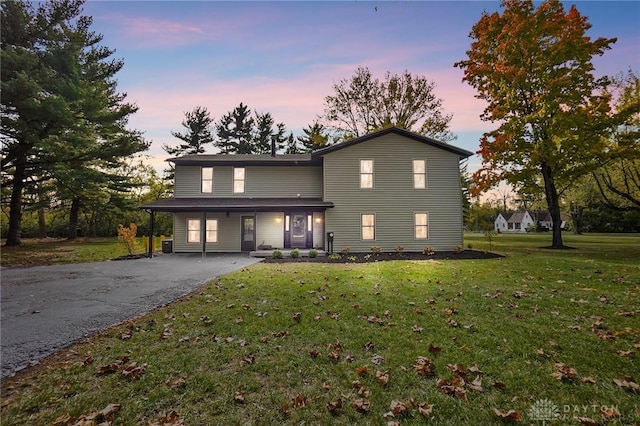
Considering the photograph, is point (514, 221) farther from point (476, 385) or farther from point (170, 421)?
point (170, 421)

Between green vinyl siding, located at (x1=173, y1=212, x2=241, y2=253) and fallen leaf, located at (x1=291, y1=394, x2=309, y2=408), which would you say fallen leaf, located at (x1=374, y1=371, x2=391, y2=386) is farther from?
green vinyl siding, located at (x1=173, y1=212, x2=241, y2=253)

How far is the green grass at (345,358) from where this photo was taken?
8.34 ft

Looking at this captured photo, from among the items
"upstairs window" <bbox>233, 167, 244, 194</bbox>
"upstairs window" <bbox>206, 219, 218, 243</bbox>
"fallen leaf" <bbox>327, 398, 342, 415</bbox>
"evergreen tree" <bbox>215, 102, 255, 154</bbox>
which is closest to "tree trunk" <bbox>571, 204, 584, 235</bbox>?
"upstairs window" <bbox>233, 167, 244, 194</bbox>

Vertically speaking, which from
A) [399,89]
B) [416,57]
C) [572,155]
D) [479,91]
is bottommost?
[572,155]

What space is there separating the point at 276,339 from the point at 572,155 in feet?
65.1

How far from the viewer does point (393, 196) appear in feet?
Result: 53.0

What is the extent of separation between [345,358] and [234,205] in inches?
514

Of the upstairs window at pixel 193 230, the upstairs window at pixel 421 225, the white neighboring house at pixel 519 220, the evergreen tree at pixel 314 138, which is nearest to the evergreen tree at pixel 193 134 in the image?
the evergreen tree at pixel 314 138

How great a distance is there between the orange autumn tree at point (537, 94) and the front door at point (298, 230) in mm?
11201

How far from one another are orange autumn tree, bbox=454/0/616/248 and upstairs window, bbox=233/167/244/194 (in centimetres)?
1486

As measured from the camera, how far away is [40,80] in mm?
13914

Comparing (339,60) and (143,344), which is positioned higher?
(339,60)

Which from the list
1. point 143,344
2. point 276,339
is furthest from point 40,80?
point 276,339

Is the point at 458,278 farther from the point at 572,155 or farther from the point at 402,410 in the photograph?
the point at 572,155
